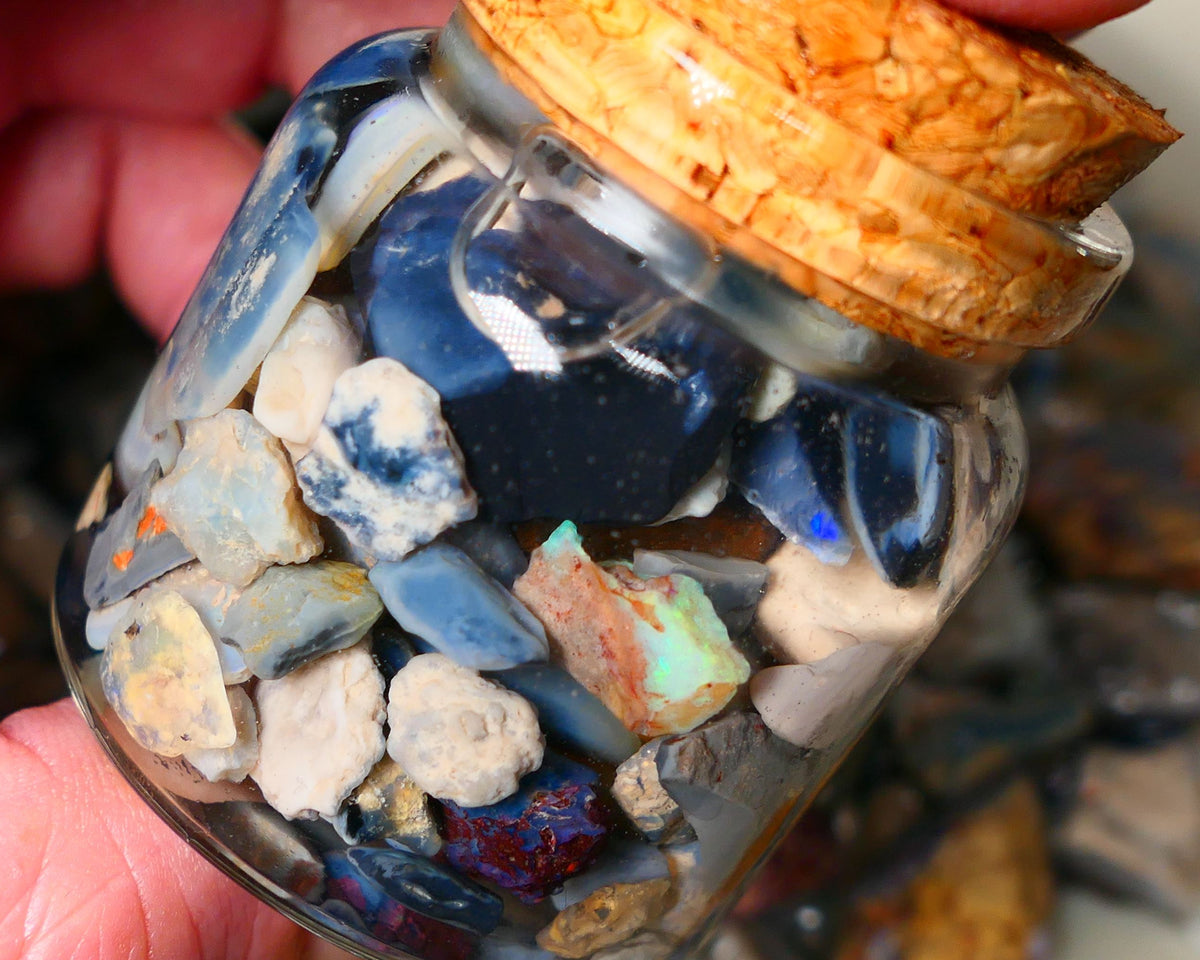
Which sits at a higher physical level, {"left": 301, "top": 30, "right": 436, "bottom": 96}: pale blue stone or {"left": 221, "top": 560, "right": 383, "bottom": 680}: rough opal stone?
{"left": 301, "top": 30, "right": 436, "bottom": 96}: pale blue stone

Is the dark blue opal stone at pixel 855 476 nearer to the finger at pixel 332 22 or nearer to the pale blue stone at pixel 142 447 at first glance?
the pale blue stone at pixel 142 447

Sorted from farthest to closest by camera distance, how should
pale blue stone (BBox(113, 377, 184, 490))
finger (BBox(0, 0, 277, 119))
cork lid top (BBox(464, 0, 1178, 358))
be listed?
finger (BBox(0, 0, 277, 119)) < pale blue stone (BBox(113, 377, 184, 490)) < cork lid top (BBox(464, 0, 1178, 358))

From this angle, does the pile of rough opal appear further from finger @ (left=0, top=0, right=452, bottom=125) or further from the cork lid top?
finger @ (left=0, top=0, right=452, bottom=125)

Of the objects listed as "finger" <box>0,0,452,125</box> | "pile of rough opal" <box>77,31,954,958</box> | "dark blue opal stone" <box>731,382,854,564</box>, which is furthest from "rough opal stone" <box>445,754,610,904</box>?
"finger" <box>0,0,452,125</box>

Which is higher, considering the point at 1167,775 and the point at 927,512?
the point at 927,512

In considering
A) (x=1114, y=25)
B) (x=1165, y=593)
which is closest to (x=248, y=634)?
(x=1114, y=25)

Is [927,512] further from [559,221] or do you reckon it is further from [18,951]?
[18,951]
